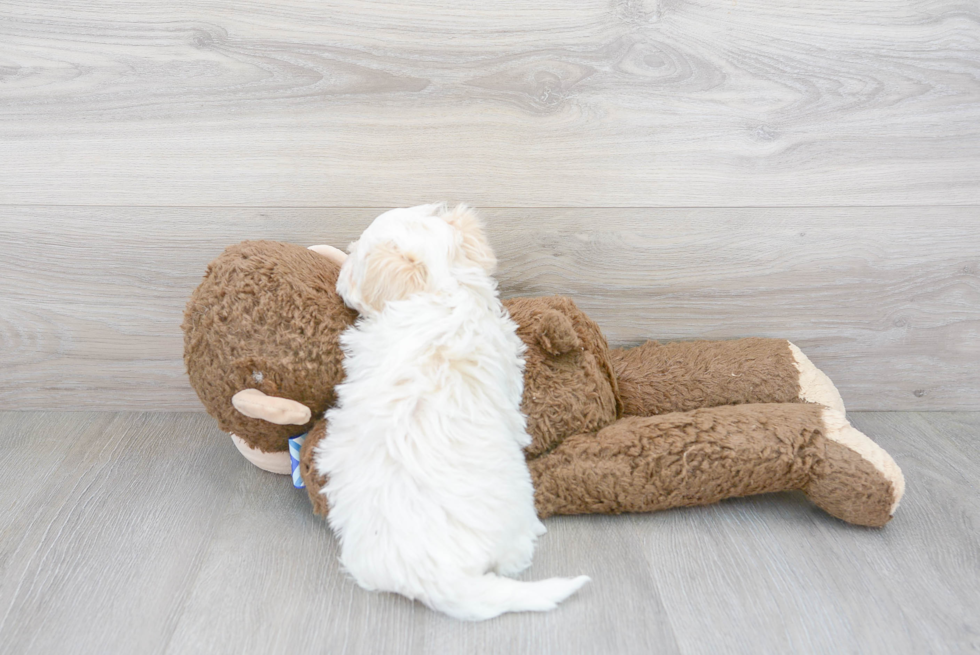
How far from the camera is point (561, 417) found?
821mm

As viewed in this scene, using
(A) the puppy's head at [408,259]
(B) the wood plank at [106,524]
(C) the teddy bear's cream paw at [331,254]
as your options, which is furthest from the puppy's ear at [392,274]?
(B) the wood plank at [106,524]

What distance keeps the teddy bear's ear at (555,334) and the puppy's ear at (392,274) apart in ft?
0.53

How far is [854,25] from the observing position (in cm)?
88

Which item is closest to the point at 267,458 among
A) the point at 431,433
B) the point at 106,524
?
the point at 106,524

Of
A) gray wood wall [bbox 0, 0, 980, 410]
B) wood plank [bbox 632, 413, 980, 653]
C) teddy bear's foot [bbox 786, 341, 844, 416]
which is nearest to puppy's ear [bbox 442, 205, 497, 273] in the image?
gray wood wall [bbox 0, 0, 980, 410]

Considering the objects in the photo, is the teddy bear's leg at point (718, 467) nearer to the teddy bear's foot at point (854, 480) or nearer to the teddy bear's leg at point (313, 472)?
the teddy bear's foot at point (854, 480)

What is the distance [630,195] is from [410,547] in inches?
22.2

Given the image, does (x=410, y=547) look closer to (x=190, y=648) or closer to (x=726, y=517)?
(x=190, y=648)

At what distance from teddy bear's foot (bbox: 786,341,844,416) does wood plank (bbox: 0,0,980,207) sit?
23cm

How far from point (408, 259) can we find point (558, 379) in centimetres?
24

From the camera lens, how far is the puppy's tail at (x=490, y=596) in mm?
652

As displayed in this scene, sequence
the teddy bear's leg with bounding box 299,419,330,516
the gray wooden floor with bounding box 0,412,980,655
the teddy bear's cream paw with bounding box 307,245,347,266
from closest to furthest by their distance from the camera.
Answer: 1. the gray wooden floor with bounding box 0,412,980,655
2. the teddy bear's leg with bounding box 299,419,330,516
3. the teddy bear's cream paw with bounding box 307,245,347,266

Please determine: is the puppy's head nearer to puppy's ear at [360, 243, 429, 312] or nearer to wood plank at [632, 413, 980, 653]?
puppy's ear at [360, 243, 429, 312]

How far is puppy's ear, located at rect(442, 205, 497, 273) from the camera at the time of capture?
78cm
